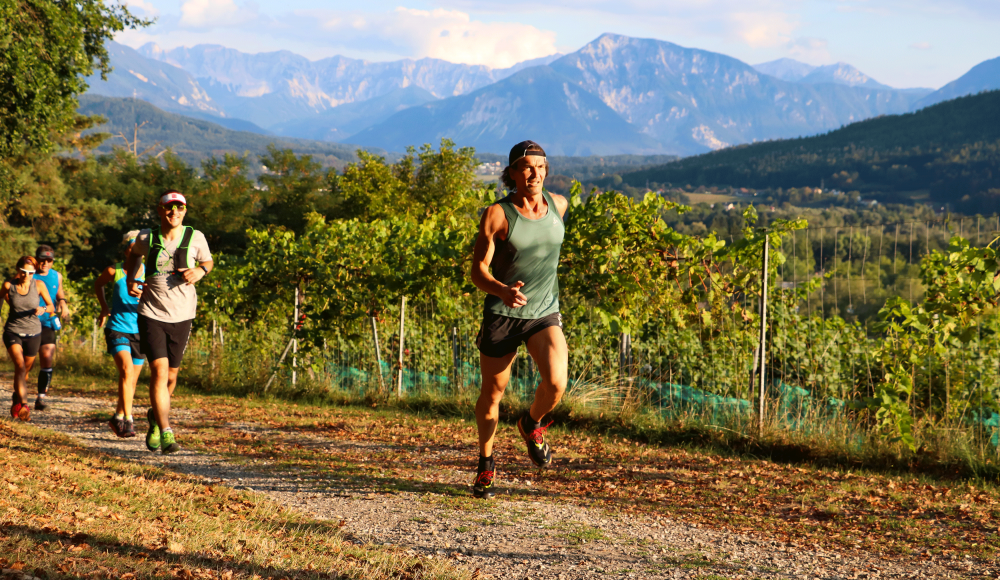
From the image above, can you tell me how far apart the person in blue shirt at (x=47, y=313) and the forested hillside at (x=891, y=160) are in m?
Answer: 127

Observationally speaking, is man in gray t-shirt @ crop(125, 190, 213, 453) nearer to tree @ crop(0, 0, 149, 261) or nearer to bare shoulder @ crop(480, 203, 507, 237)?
bare shoulder @ crop(480, 203, 507, 237)

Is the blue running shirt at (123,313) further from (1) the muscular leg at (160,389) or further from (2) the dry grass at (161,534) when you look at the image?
(2) the dry grass at (161,534)

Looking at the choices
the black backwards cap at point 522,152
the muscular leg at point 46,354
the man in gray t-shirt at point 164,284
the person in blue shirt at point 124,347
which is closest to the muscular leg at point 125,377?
the person in blue shirt at point 124,347

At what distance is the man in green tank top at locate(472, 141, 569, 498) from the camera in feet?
13.4

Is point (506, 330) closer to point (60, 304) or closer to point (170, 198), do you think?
point (170, 198)

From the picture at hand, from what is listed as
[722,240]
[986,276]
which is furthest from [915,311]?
[722,240]

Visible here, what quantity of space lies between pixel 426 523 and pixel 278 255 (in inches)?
267

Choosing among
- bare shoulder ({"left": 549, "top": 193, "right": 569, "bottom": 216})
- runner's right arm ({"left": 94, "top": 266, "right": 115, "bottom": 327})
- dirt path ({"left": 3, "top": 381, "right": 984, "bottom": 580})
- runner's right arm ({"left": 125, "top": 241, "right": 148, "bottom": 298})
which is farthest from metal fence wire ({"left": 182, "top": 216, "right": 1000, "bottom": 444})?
runner's right arm ({"left": 125, "top": 241, "right": 148, "bottom": 298})

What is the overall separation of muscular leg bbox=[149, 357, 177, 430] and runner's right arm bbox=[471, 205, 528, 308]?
2638 mm

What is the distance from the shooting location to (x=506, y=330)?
4234mm

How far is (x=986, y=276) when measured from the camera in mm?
A: 5031

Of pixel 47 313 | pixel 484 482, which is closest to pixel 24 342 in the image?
pixel 47 313

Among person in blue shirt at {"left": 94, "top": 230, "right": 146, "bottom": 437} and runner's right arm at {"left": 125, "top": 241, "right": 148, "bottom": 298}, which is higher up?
runner's right arm at {"left": 125, "top": 241, "right": 148, "bottom": 298}

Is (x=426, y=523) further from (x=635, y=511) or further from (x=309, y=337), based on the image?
(x=309, y=337)
